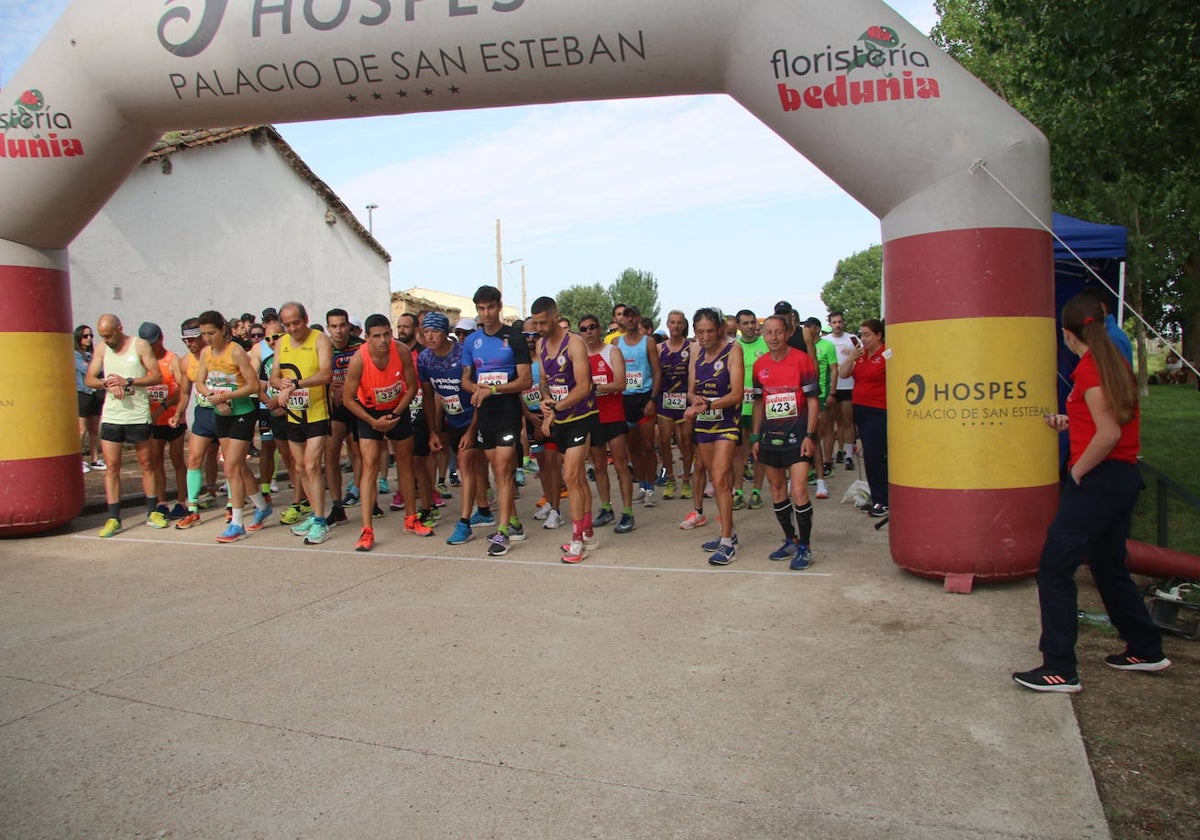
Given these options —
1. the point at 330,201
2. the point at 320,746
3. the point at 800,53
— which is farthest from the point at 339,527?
the point at 330,201

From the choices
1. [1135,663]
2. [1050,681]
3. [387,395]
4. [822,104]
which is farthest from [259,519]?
[1135,663]

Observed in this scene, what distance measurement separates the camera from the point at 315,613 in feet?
19.1

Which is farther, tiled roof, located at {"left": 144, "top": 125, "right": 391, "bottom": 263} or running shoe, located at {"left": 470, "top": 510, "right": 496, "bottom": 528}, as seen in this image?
tiled roof, located at {"left": 144, "top": 125, "right": 391, "bottom": 263}

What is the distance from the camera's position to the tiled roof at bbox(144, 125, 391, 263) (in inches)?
709

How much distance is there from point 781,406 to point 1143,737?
137 inches

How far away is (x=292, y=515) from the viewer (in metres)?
9.38

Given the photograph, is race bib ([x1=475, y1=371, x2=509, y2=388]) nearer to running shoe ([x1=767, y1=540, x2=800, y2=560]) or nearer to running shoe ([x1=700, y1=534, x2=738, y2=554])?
running shoe ([x1=700, y1=534, x2=738, y2=554])

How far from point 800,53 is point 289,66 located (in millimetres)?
3791

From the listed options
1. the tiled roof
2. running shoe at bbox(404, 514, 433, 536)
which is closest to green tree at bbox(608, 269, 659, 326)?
the tiled roof

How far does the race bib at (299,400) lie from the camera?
26.5 ft

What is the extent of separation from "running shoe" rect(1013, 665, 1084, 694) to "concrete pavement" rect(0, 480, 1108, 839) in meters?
0.07

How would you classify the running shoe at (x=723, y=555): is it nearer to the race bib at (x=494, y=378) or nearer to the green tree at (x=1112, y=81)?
the race bib at (x=494, y=378)

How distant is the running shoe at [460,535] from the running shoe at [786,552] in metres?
2.68

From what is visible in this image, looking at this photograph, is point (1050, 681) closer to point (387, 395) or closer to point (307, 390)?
point (387, 395)
